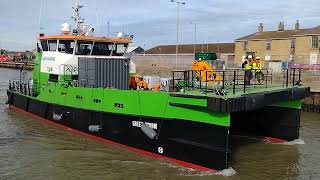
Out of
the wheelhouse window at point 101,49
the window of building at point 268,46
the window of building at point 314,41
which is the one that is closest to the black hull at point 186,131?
the wheelhouse window at point 101,49

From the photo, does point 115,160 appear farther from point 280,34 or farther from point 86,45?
→ point 280,34

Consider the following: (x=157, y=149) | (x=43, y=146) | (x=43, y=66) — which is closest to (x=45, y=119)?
(x=43, y=66)

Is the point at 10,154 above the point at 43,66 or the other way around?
the other way around

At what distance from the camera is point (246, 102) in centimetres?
970

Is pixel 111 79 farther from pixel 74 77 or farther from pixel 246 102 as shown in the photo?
pixel 246 102

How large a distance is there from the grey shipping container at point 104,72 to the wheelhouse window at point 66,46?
1.58m

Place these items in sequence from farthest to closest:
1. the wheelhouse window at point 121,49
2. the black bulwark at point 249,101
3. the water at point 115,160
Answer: the wheelhouse window at point 121,49 < the water at point 115,160 < the black bulwark at point 249,101

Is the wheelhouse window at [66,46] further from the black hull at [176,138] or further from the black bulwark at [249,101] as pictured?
the black bulwark at [249,101]

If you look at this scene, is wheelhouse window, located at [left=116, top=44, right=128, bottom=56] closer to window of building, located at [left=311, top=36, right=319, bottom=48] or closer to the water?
the water

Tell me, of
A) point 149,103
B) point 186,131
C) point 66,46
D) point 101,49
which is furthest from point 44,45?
point 186,131

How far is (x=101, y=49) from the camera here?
15.7 meters

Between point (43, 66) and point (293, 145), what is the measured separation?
35.4ft

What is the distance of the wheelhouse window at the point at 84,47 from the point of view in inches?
602

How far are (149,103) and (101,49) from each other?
582cm
